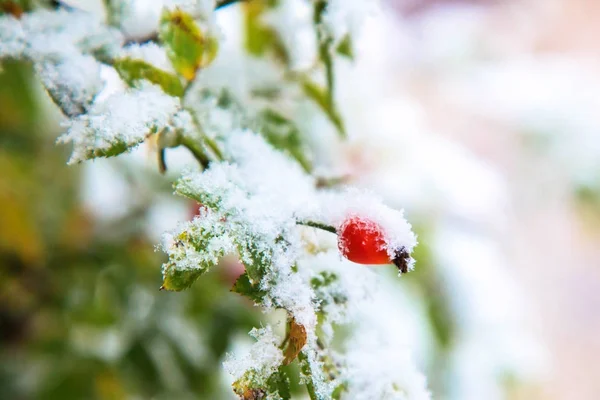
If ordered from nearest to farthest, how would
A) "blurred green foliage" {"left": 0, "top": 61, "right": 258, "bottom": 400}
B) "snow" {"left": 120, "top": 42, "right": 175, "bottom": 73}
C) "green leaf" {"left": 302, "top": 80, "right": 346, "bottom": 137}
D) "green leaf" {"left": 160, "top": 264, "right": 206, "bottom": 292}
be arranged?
"green leaf" {"left": 160, "top": 264, "right": 206, "bottom": 292} < "snow" {"left": 120, "top": 42, "right": 175, "bottom": 73} < "green leaf" {"left": 302, "top": 80, "right": 346, "bottom": 137} < "blurred green foliage" {"left": 0, "top": 61, "right": 258, "bottom": 400}

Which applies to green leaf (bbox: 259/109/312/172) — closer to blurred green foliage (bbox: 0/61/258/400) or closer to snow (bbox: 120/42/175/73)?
snow (bbox: 120/42/175/73)

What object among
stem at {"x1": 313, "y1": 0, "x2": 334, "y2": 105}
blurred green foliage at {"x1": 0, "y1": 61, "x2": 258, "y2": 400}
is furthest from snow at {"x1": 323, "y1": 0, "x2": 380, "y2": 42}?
blurred green foliage at {"x1": 0, "y1": 61, "x2": 258, "y2": 400}

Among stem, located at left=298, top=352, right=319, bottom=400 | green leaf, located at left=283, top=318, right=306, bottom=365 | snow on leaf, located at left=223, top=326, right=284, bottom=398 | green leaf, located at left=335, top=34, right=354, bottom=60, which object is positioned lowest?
stem, located at left=298, top=352, right=319, bottom=400

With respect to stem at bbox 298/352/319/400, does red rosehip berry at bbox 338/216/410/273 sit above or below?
above

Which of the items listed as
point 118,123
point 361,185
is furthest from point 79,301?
point 118,123

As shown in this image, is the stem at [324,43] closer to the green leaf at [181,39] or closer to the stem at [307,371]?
the green leaf at [181,39]

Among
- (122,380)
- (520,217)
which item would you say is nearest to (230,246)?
(122,380)

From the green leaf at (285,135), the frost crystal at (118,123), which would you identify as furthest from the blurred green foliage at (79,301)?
the frost crystal at (118,123)
